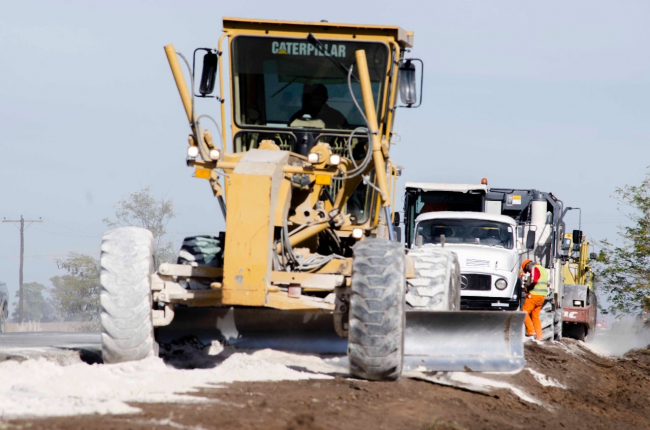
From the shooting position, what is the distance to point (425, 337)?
30.4 ft

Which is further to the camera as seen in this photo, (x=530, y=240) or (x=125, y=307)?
(x=530, y=240)

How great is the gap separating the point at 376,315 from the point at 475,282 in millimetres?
9493

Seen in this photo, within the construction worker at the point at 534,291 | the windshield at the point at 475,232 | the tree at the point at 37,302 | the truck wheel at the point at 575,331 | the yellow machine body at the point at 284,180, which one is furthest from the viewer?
the tree at the point at 37,302

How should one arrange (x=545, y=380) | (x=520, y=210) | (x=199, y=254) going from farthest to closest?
(x=520, y=210)
(x=545, y=380)
(x=199, y=254)

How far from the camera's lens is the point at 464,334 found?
30.4ft

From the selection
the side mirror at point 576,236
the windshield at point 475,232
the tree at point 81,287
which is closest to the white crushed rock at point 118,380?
the windshield at point 475,232

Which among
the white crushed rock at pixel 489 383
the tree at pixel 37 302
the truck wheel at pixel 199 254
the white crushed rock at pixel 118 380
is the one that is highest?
the truck wheel at pixel 199 254

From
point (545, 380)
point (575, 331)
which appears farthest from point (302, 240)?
point (575, 331)

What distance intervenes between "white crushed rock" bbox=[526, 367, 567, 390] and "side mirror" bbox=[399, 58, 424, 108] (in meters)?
3.76

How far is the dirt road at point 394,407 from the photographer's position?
18.8 feet

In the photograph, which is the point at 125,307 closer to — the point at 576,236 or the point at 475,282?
the point at 475,282

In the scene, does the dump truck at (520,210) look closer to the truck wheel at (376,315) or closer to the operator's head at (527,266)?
the operator's head at (527,266)

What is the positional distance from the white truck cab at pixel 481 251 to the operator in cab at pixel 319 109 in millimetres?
6931

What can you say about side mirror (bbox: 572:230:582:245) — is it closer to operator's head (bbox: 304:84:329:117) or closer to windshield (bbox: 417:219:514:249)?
windshield (bbox: 417:219:514:249)
